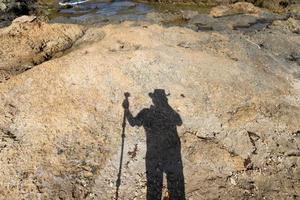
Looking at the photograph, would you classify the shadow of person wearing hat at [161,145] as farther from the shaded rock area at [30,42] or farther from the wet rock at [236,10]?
the wet rock at [236,10]

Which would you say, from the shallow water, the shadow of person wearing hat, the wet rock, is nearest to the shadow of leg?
the shadow of person wearing hat

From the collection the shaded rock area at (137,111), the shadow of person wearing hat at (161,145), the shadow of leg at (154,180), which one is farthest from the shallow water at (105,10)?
the shadow of leg at (154,180)

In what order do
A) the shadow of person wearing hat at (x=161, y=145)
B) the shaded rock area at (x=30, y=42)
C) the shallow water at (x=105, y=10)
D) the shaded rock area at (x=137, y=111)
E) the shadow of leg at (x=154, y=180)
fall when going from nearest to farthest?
the shadow of leg at (x=154, y=180) → the shadow of person wearing hat at (x=161, y=145) → the shaded rock area at (x=137, y=111) → the shaded rock area at (x=30, y=42) → the shallow water at (x=105, y=10)

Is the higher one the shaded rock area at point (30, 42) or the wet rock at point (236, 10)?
the shaded rock area at point (30, 42)

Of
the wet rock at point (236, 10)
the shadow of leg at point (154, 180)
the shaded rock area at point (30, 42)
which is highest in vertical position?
the shaded rock area at point (30, 42)

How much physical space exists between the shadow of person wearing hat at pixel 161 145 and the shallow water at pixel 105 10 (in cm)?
1978

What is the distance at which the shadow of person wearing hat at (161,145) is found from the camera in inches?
554

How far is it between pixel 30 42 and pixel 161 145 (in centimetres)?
1403

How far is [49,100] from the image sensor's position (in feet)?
59.6

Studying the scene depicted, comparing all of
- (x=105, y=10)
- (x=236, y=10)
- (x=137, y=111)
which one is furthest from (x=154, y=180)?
(x=105, y=10)

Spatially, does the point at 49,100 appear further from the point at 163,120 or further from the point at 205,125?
the point at 205,125

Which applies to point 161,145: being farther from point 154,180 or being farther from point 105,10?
point 105,10

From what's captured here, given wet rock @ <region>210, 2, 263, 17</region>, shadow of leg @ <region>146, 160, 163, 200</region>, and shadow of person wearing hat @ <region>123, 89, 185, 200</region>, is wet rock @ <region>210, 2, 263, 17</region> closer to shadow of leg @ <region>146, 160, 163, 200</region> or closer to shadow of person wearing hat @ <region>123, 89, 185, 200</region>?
shadow of person wearing hat @ <region>123, 89, 185, 200</region>

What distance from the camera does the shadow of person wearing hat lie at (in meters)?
14.1
